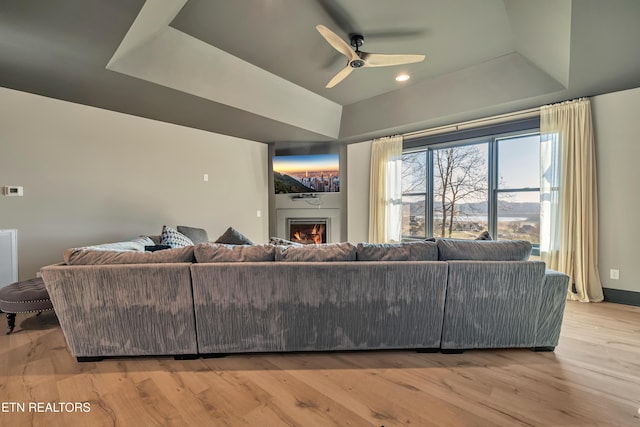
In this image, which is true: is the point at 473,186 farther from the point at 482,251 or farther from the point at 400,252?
the point at 400,252

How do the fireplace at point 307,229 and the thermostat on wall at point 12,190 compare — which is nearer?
the thermostat on wall at point 12,190

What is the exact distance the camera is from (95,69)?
2.63 metres

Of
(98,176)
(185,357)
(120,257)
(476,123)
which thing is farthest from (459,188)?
(98,176)

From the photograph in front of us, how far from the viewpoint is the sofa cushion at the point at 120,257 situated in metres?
1.91

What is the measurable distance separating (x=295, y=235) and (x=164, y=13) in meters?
3.96

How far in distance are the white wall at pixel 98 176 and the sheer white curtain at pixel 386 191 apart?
258cm

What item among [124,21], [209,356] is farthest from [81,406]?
[124,21]

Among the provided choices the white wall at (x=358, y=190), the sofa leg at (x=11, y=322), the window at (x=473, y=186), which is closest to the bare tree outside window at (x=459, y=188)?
the window at (x=473, y=186)

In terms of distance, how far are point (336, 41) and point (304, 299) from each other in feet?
6.89

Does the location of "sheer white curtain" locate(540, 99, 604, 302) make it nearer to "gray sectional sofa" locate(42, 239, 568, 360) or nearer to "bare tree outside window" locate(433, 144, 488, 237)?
"bare tree outside window" locate(433, 144, 488, 237)

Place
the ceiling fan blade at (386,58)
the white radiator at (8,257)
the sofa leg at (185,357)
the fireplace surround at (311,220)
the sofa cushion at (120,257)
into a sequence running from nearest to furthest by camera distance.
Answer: the sofa cushion at (120,257) < the sofa leg at (185,357) < the ceiling fan blade at (386,58) < the white radiator at (8,257) < the fireplace surround at (311,220)

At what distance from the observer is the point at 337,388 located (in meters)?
1.67

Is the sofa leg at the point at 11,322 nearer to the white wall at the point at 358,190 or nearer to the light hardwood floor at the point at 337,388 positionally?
the light hardwood floor at the point at 337,388

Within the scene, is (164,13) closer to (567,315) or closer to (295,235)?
(295,235)
